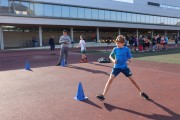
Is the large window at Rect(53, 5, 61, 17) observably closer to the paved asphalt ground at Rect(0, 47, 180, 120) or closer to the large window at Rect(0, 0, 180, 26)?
the large window at Rect(0, 0, 180, 26)

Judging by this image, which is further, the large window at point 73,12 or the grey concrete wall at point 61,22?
the large window at point 73,12

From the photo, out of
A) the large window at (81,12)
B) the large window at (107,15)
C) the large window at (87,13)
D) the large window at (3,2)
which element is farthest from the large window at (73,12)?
the large window at (3,2)

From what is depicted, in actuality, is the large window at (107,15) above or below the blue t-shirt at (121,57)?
above

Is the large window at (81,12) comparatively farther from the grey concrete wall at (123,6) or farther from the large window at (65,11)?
the large window at (65,11)

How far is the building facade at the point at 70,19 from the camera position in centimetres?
3241

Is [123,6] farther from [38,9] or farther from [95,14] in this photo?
[38,9]

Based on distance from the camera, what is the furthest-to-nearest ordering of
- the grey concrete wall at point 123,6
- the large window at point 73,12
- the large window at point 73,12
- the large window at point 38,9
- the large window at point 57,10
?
the grey concrete wall at point 123,6
the large window at point 73,12
the large window at point 57,10
the large window at point 38,9
the large window at point 73,12

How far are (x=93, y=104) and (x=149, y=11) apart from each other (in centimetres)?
5194

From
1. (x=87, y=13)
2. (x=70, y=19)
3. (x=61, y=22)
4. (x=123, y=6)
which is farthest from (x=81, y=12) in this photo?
(x=123, y=6)

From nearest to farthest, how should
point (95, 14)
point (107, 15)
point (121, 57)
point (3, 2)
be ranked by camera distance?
point (121, 57)
point (3, 2)
point (95, 14)
point (107, 15)

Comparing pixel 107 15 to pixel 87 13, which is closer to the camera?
Result: pixel 87 13

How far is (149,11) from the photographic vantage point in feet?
177

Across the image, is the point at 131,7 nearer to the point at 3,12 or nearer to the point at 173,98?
the point at 3,12

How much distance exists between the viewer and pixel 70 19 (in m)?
37.6
